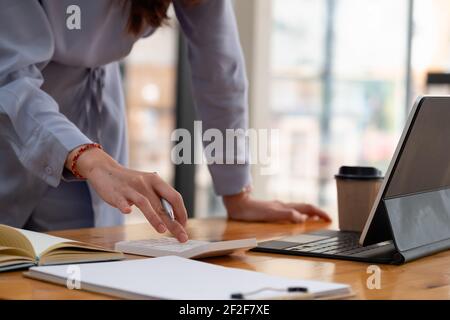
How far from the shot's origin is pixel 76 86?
1.63 metres

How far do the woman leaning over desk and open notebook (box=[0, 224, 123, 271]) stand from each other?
0.27 feet

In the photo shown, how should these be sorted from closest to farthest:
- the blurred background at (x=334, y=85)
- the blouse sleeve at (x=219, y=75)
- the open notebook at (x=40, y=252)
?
the open notebook at (x=40, y=252), the blouse sleeve at (x=219, y=75), the blurred background at (x=334, y=85)

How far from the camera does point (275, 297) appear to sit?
0.78 meters

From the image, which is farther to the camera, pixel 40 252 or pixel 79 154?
pixel 79 154

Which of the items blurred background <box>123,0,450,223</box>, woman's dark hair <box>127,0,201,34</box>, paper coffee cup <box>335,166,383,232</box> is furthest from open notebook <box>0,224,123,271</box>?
blurred background <box>123,0,450,223</box>

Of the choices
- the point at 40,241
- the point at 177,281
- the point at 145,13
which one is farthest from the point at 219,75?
the point at 177,281

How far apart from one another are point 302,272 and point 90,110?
32.0 inches

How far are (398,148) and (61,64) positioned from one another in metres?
0.76

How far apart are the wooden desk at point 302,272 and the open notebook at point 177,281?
0.02 m

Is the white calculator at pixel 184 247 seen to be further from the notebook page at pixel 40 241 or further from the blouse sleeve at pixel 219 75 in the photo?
the blouse sleeve at pixel 219 75

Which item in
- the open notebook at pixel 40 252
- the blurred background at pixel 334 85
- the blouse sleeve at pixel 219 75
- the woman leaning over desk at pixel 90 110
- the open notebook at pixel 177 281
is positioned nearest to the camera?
the open notebook at pixel 177 281

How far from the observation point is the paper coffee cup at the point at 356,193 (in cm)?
139

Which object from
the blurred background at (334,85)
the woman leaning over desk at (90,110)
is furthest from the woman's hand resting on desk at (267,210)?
the blurred background at (334,85)

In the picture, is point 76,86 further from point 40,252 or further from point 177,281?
point 177,281
